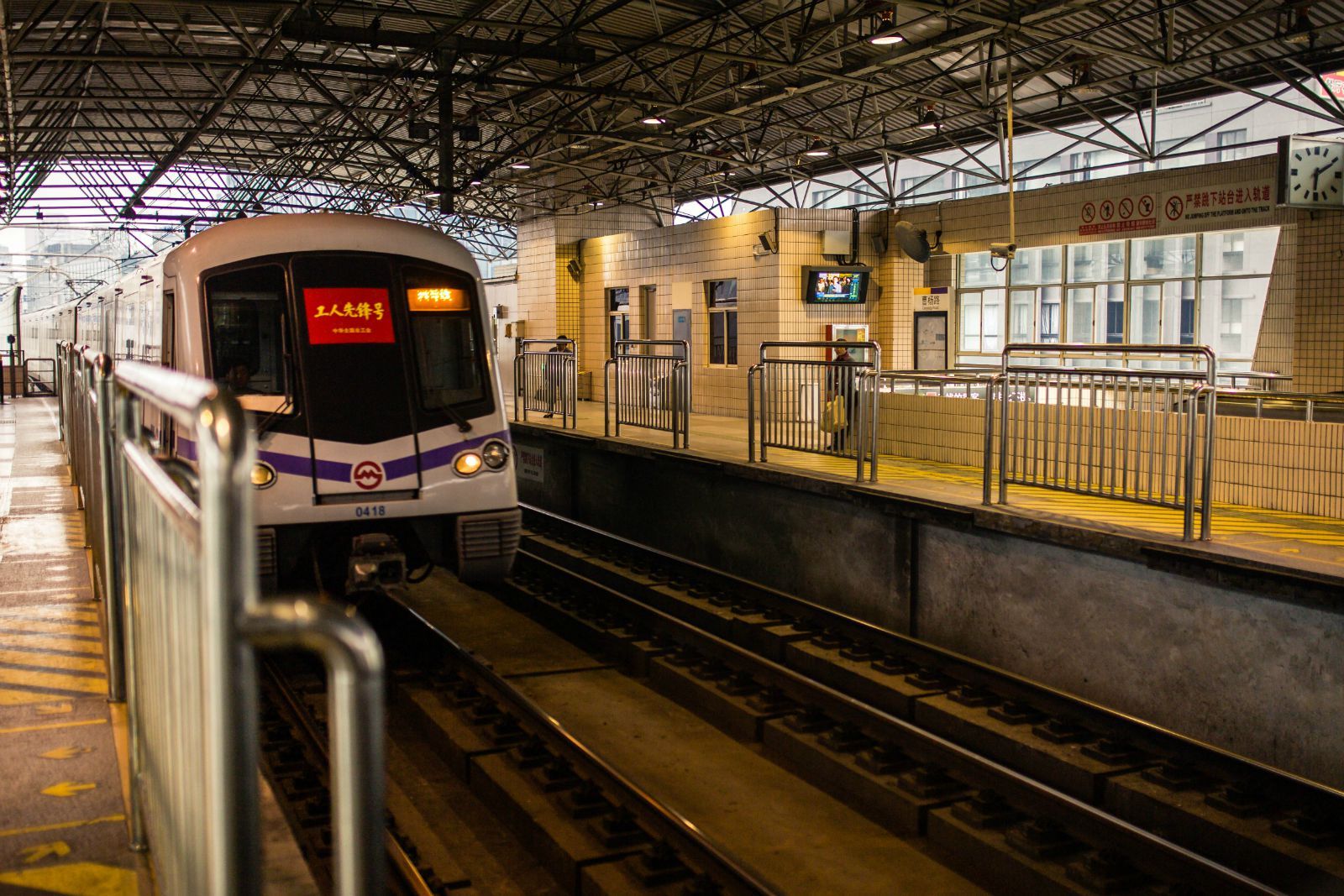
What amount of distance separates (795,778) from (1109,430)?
3.71m

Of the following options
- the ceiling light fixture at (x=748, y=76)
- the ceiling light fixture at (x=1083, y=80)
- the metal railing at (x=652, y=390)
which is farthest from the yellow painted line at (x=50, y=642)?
the ceiling light fixture at (x=1083, y=80)

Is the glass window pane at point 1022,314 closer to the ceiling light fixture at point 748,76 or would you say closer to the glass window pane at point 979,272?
the glass window pane at point 979,272

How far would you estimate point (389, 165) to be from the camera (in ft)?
110

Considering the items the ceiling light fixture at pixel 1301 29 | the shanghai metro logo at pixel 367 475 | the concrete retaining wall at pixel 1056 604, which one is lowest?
the concrete retaining wall at pixel 1056 604

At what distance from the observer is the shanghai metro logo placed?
26.9ft

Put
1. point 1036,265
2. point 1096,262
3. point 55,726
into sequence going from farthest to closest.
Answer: point 1036,265, point 1096,262, point 55,726

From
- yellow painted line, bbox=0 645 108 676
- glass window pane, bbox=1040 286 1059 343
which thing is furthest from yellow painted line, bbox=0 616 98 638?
glass window pane, bbox=1040 286 1059 343

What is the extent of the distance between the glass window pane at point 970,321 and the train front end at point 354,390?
1479cm

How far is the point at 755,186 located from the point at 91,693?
2830cm

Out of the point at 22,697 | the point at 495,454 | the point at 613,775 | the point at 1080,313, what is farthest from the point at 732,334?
the point at 22,697

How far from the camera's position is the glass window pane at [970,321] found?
22.0m

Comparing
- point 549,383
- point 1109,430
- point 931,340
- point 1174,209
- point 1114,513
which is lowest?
point 1114,513

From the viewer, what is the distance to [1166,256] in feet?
73.2

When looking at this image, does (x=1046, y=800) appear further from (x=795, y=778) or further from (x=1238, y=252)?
(x=1238, y=252)
